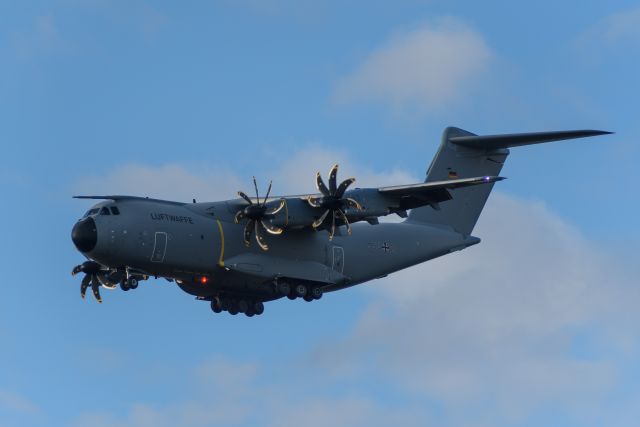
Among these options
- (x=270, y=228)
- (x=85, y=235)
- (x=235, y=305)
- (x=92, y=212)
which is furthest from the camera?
(x=235, y=305)

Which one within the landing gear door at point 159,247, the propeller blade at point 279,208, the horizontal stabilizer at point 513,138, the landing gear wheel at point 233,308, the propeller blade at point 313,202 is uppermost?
the horizontal stabilizer at point 513,138

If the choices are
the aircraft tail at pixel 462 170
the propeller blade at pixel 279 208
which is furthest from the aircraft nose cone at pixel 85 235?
the aircraft tail at pixel 462 170

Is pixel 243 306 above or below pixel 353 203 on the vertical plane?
below

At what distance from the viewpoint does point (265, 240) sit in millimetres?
34062

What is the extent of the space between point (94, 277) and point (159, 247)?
4142 millimetres

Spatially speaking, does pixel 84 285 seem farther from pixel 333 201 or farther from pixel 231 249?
pixel 333 201

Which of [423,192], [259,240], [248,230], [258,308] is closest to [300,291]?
[258,308]

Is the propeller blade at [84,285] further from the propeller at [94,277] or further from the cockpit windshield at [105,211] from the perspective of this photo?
the cockpit windshield at [105,211]

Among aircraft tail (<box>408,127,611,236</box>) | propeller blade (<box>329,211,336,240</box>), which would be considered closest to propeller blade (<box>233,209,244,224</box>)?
propeller blade (<box>329,211,336,240</box>)

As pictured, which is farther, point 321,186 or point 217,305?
point 217,305

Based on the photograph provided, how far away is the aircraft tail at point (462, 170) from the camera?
3788cm

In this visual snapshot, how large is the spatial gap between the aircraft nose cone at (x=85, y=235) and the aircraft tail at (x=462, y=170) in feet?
32.0

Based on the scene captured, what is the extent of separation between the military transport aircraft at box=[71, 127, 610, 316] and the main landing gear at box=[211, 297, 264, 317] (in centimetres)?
3

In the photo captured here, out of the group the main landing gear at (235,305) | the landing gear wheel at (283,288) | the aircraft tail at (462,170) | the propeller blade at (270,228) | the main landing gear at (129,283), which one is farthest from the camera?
the aircraft tail at (462,170)
